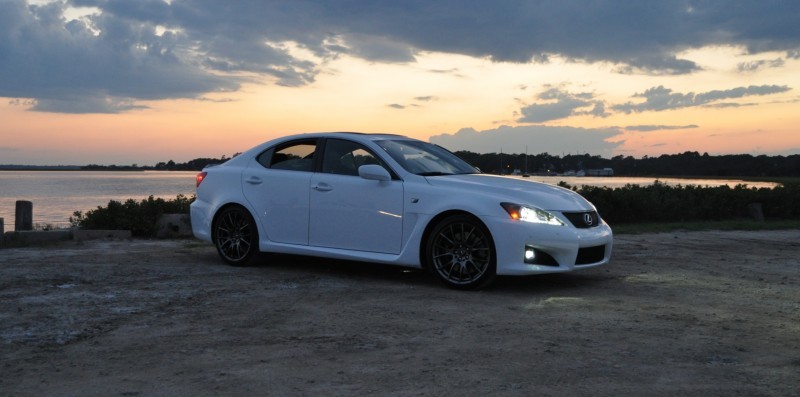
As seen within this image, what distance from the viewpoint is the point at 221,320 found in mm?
6141

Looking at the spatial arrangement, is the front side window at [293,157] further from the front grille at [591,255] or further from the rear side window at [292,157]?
the front grille at [591,255]

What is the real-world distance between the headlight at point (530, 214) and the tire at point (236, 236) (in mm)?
3337

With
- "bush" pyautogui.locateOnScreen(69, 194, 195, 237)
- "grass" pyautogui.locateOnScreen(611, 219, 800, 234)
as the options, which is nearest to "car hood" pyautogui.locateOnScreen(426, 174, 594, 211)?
"bush" pyautogui.locateOnScreen(69, 194, 195, 237)

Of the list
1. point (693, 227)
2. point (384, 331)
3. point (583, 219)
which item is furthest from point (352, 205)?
point (693, 227)

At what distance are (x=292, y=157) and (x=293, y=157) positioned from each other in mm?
15

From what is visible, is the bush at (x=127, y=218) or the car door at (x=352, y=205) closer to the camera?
the car door at (x=352, y=205)

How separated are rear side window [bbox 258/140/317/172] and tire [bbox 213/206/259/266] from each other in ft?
2.22

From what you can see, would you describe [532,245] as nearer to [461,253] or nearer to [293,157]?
[461,253]

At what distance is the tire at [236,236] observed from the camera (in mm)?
9406

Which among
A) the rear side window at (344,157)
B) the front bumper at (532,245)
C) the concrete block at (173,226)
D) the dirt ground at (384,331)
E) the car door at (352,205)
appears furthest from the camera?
the concrete block at (173,226)

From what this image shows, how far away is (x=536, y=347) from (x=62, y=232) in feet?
32.8

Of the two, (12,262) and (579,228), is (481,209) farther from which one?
(12,262)

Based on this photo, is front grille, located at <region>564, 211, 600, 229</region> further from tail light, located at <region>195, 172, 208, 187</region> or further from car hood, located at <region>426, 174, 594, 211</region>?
tail light, located at <region>195, 172, 208, 187</region>

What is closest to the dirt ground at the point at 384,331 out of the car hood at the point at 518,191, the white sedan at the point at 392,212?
the white sedan at the point at 392,212
